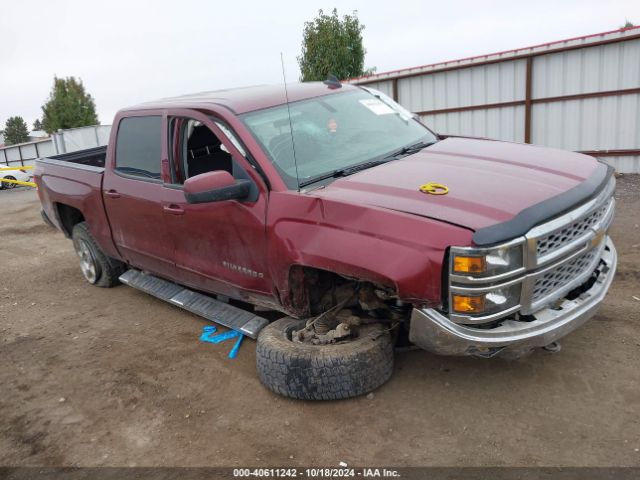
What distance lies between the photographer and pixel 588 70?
1123 centimetres

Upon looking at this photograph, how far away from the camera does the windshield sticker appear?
441 centimetres

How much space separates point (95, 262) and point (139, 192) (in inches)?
70.5

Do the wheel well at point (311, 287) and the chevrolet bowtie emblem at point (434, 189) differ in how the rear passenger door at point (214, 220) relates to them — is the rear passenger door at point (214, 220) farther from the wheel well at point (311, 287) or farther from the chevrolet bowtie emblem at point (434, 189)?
the chevrolet bowtie emblem at point (434, 189)

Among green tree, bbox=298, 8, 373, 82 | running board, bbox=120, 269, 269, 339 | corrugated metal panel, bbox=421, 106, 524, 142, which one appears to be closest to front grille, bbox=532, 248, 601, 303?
running board, bbox=120, 269, 269, 339

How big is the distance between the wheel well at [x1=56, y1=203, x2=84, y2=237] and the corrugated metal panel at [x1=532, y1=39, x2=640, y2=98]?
9805 mm

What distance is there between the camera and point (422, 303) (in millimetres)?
2861

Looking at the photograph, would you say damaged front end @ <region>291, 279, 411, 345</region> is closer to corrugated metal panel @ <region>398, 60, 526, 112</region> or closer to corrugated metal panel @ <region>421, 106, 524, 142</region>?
corrugated metal panel @ <region>421, 106, 524, 142</region>

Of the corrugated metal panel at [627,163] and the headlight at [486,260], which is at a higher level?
the headlight at [486,260]

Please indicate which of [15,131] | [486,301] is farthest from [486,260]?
[15,131]

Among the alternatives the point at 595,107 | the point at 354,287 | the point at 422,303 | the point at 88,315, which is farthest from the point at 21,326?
the point at 595,107

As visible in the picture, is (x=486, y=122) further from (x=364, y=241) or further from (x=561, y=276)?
(x=364, y=241)

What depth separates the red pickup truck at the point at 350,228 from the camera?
9.23 feet

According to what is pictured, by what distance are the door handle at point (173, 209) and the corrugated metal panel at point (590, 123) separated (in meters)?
9.97

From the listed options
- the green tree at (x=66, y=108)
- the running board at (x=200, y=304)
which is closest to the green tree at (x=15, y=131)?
the green tree at (x=66, y=108)
